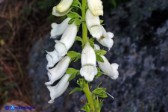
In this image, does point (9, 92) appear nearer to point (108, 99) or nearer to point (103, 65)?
point (108, 99)

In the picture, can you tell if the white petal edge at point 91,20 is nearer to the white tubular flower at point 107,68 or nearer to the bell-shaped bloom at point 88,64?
the bell-shaped bloom at point 88,64

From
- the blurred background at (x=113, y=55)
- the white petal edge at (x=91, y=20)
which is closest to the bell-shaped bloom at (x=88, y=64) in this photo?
the white petal edge at (x=91, y=20)

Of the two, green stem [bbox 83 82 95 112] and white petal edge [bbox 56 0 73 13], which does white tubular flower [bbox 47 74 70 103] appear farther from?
white petal edge [bbox 56 0 73 13]

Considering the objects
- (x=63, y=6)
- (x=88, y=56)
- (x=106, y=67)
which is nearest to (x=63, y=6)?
(x=63, y=6)

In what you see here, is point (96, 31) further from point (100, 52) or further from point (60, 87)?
point (60, 87)

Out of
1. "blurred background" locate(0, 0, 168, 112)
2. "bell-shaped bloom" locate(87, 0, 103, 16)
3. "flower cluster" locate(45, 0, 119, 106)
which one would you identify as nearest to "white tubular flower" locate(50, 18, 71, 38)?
"flower cluster" locate(45, 0, 119, 106)

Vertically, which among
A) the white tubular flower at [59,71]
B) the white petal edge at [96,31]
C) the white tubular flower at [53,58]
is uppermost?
the white petal edge at [96,31]
